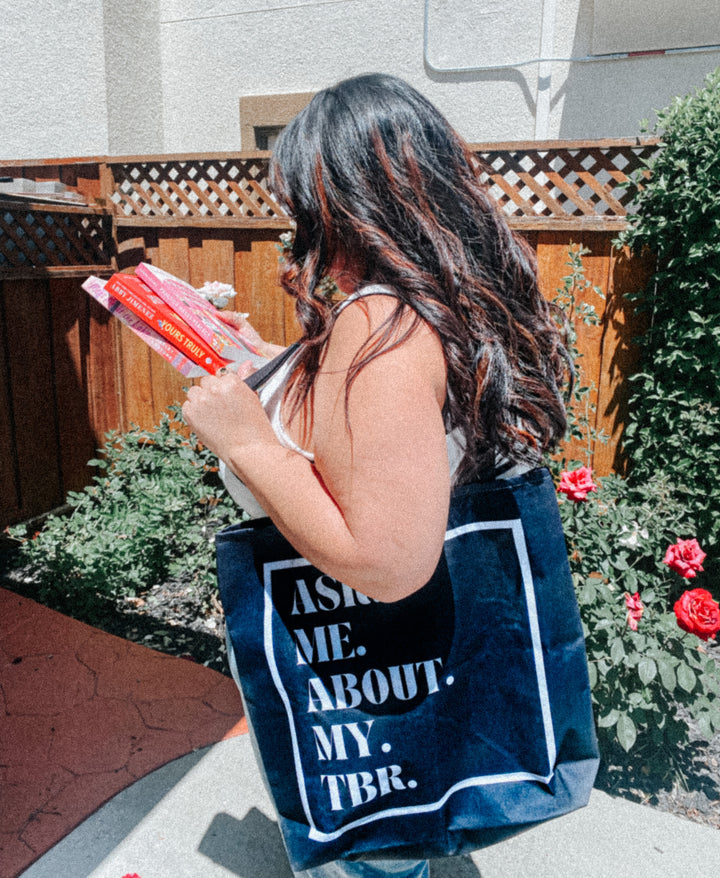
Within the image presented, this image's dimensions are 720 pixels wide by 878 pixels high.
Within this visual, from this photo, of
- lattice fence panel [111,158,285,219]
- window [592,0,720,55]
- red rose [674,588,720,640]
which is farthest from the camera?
window [592,0,720,55]

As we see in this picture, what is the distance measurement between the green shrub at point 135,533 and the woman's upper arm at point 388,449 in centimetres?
250

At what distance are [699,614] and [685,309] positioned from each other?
1675 millimetres

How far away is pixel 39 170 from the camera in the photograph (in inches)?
183

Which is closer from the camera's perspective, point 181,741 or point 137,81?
point 181,741

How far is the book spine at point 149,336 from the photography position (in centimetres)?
118

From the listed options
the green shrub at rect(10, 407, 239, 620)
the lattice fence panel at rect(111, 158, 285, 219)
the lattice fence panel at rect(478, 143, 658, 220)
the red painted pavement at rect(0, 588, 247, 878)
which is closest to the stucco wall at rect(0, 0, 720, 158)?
the lattice fence panel at rect(111, 158, 285, 219)

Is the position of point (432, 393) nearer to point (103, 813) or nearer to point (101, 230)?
point (103, 813)

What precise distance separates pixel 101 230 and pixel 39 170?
0.74 meters

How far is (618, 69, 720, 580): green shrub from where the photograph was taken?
299 centimetres

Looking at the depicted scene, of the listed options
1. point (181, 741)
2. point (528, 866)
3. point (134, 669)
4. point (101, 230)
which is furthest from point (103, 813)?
point (101, 230)

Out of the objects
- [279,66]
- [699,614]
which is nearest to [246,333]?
[699,614]

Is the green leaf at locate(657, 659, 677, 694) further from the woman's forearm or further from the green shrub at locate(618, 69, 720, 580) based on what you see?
the woman's forearm

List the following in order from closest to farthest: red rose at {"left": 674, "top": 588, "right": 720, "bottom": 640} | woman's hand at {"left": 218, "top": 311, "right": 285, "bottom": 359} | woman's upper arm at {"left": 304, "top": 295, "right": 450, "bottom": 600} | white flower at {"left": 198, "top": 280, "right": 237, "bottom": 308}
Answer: woman's upper arm at {"left": 304, "top": 295, "right": 450, "bottom": 600}
woman's hand at {"left": 218, "top": 311, "right": 285, "bottom": 359}
white flower at {"left": 198, "top": 280, "right": 237, "bottom": 308}
red rose at {"left": 674, "top": 588, "right": 720, "bottom": 640}

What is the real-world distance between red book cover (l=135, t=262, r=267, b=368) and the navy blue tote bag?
0.34 metres
